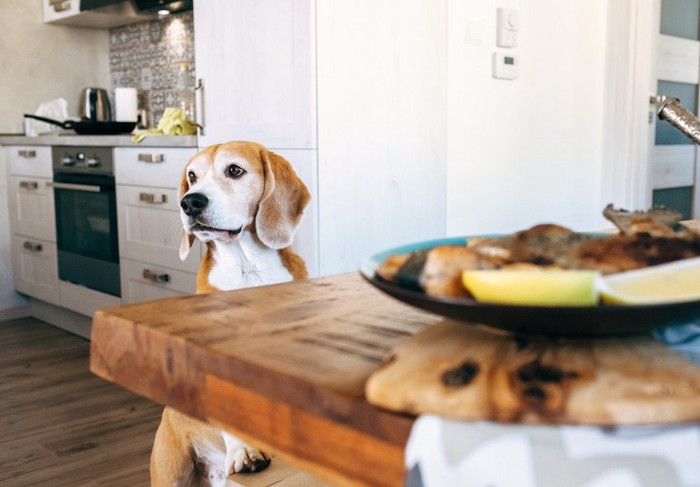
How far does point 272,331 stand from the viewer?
70 cm

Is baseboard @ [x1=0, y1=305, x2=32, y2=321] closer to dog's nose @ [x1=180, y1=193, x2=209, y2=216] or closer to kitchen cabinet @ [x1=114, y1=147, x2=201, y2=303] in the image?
kitchen cabinet @ [x1=114, y1=147, x2=201, y2=303]

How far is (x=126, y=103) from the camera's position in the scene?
4281 mm

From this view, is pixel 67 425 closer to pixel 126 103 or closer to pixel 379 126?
pixel 379 126

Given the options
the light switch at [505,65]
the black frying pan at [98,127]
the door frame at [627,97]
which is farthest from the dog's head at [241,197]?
the door frame at [627,97]

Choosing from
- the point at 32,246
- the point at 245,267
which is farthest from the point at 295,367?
the point at 32,246

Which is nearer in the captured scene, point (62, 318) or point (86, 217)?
point (86, 217)

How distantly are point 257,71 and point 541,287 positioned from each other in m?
2.34

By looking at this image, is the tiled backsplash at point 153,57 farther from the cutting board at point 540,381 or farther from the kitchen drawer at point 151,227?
the cutting board at point 540,381

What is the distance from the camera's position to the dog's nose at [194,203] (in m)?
1.81

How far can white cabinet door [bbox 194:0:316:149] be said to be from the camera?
8.40ft

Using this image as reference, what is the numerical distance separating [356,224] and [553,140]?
127cm

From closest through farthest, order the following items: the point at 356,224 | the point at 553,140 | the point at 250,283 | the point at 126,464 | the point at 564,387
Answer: the point at 564,387, the point at 250,283, the point at 126,464, the point at 356,224, the point at 553,140

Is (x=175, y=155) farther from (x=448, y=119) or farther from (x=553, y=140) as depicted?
(x=553, y=140)

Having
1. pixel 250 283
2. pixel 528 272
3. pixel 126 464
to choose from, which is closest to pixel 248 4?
pixel 250 283
